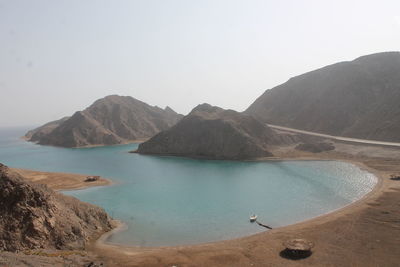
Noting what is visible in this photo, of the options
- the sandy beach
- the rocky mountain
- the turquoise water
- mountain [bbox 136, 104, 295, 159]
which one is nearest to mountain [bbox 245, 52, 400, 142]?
mountain [bbox 136, 104, 295, 159]

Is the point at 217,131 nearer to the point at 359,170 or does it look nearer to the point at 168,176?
the point at 168,176

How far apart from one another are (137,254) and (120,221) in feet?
45.7

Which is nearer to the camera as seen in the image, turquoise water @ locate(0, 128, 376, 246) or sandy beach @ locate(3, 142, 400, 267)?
sandy beach @ locate(3, 142, 400, 267)

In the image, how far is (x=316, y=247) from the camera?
116 ft

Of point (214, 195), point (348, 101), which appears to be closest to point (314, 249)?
point (214, 195)

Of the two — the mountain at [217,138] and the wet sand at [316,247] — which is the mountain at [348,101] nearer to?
the mountain at [217,138]

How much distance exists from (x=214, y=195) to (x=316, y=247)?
98.6 ft

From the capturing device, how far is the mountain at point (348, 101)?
4847 inches

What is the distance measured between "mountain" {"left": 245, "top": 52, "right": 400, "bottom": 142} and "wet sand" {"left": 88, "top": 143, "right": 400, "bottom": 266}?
78849 mm

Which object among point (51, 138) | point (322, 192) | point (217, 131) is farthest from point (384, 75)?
point (51, 138)

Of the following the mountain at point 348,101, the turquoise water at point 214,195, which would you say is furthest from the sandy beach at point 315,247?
the mountain at point 348,101

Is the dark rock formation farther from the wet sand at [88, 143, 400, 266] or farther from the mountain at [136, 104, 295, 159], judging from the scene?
the wet sand at [88, 143, 400, 266]

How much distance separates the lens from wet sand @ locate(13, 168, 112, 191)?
76.8m

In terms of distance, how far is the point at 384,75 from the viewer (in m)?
154
